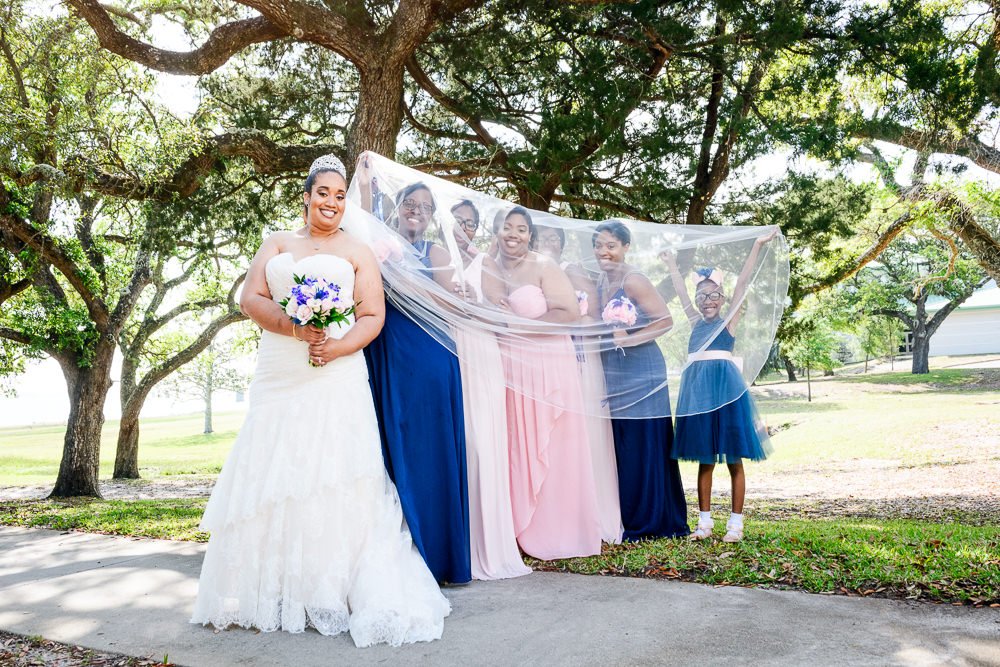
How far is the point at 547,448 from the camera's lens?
532cm

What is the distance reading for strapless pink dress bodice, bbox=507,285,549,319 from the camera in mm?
5266

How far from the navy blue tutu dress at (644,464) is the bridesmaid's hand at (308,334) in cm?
226

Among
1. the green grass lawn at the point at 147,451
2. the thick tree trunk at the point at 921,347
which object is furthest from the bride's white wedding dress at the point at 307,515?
the thick tree trunk at the point at 921,347

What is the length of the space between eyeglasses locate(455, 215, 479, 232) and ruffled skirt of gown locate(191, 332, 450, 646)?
4.75 ft

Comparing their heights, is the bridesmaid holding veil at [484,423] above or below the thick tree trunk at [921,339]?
below

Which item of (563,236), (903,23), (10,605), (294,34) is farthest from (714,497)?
(10,605)

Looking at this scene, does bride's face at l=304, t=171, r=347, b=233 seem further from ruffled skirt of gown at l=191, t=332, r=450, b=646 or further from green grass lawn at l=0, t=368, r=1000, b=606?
green grass lawn at l=0, t=368, r=1000, b=606

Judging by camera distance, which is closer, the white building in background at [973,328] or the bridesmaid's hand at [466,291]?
the bridesmaid's hand at [466,291]

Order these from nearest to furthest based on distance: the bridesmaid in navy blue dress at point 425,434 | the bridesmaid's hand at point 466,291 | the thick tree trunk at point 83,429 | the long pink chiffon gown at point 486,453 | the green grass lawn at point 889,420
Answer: the bridesmaid in navy blue dress at point 425,434
the long pink chiffon gown at point 486,453
the bridesmaid's hand at point 466,291
the thick tree trunk at point 83,429
the green grass lawn at point 889,420

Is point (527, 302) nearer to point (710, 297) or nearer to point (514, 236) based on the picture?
point (514, 236)

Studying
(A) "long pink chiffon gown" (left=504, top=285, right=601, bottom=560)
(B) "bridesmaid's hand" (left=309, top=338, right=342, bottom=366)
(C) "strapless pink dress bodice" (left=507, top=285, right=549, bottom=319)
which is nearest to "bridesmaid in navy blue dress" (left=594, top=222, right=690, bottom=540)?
(A) "long pink chiffon gown" (left=504, top=285, right=601, bottom=560)

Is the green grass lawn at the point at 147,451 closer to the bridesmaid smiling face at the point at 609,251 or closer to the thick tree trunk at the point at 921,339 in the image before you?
the bridesmaid smiling face at the point at 609,251

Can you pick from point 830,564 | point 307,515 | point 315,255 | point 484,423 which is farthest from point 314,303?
point 830,564

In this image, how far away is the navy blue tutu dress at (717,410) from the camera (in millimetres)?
5203
